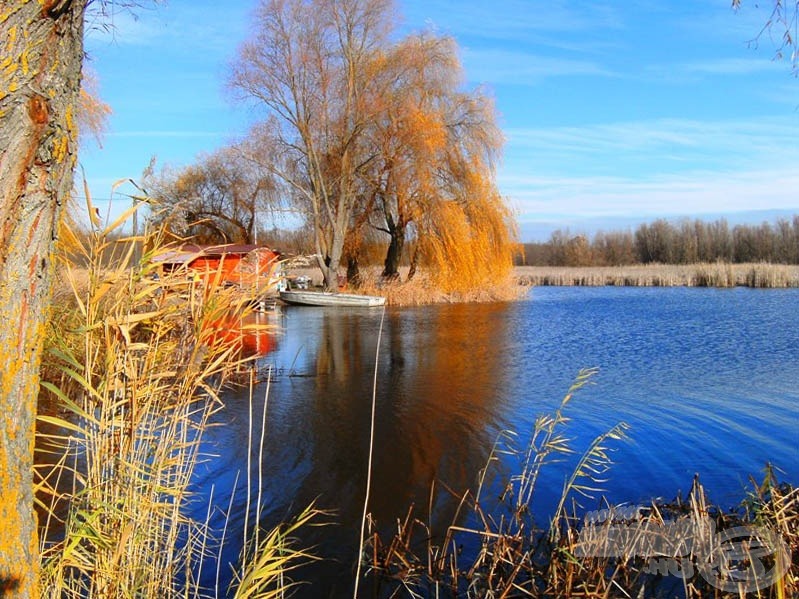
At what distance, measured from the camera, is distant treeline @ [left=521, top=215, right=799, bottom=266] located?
43688mm

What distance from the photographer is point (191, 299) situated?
A: 9.48 feet

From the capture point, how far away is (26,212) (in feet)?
6.39

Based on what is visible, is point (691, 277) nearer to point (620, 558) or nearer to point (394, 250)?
point (394, 250)

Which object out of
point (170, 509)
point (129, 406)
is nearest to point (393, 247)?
point (170, 509)

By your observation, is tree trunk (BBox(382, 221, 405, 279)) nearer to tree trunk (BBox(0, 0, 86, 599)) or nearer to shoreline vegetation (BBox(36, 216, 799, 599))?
shoreline vegetation (BBox(36, 216, 799, 599))

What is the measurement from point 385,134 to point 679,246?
3179cm

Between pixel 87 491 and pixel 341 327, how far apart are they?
48.0ft

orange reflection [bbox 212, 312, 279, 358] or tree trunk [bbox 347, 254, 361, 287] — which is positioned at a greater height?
tree trunk [bbox 347, 254, 361, 287]

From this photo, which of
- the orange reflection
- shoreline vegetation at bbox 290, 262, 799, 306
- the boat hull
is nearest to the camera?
the orange reflection

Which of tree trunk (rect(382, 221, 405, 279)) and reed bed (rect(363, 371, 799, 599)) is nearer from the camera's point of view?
reed bed (rect(363, 371, 799, 599))

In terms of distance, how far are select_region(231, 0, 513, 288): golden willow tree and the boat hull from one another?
2.05m

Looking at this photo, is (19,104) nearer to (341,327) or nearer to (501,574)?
(501,574)

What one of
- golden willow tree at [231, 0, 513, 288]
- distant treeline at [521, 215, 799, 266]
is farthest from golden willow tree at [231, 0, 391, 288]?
distant treeline at [521, 215, 799, 266]

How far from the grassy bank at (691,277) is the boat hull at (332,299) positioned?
1091cm
